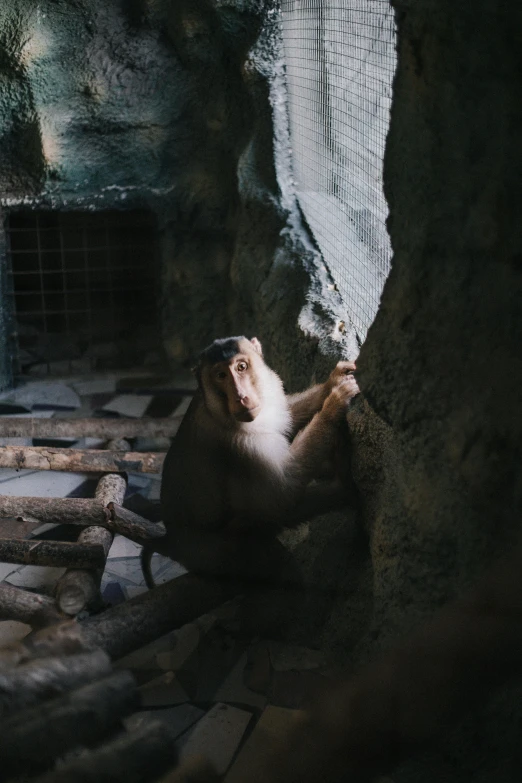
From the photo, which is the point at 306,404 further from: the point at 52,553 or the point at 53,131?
the point at 53,131

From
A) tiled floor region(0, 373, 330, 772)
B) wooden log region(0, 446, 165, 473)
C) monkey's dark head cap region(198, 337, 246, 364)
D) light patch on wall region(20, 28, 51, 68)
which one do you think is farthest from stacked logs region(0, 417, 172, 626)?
light patch on wall region(20, 28, 51, 68)

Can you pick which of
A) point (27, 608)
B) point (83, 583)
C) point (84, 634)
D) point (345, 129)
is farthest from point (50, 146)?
point (84, 634)

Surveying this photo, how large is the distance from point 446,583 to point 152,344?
208 inches

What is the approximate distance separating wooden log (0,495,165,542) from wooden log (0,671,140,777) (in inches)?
103

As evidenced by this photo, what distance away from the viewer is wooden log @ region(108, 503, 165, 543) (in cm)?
431

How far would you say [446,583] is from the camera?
248 centimetres

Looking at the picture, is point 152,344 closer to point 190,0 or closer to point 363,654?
point 190,0

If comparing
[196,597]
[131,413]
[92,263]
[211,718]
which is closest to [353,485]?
[196,597]

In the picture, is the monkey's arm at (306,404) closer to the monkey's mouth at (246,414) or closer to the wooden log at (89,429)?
the monkey's mouth at (246,414)

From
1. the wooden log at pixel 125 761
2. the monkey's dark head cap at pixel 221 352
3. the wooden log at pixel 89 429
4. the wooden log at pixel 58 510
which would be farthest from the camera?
the wooden log at pixel 89 429

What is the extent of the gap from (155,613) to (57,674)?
1.70 m

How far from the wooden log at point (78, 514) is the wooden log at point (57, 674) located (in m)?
2.35

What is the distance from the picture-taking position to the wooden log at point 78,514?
4367 millimetres

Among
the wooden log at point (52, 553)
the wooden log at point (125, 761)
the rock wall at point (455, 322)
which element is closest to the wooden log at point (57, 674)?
the wooden log at point (125, 761)
